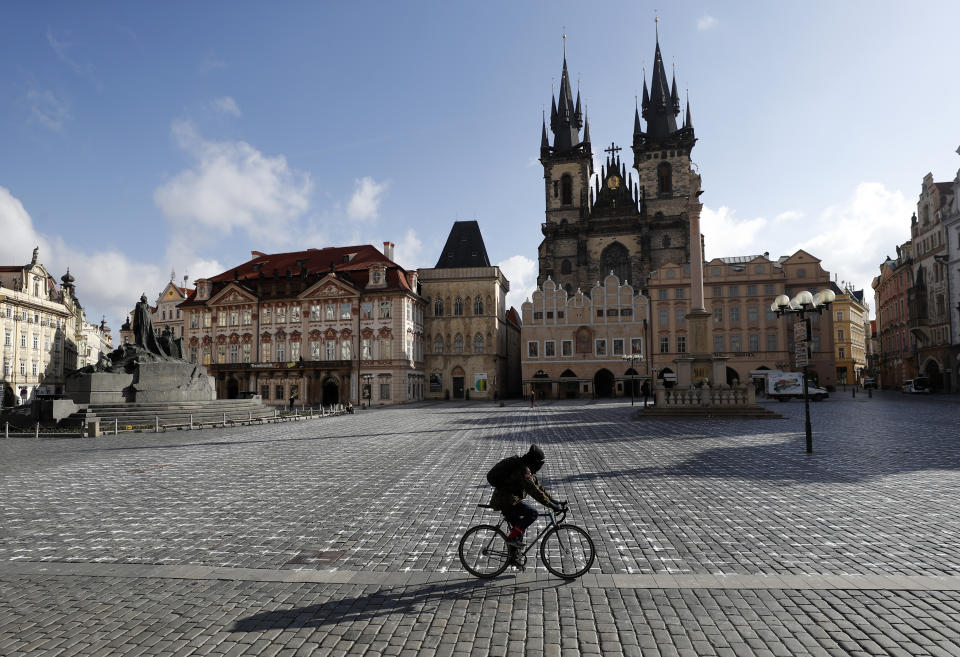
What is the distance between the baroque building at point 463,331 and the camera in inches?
2399

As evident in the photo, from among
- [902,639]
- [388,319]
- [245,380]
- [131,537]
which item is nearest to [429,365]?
[388,319]

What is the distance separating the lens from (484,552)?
246 inches

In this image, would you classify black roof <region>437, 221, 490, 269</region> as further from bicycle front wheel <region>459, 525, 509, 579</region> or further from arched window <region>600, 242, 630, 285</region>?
bicycle front wheel <region>459, 525, 509, 579</region>

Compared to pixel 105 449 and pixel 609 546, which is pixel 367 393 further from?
pixel 609 546

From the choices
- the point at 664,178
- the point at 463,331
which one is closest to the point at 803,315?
the point at 463,331

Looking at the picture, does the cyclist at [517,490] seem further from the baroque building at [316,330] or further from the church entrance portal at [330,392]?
the church entrance portal at [330,392]

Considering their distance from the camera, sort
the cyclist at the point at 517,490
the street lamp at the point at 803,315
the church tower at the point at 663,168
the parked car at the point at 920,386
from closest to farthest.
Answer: the cyclist at the point at 517,490
the street lamp at the point at 803,315
the parked car at the point at 920,386
the church tower at the point at 663,168

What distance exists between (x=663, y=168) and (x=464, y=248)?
2945 centimetres

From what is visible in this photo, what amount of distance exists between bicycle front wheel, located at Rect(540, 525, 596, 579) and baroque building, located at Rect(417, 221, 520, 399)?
2109 inches

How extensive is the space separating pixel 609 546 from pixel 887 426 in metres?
20.1

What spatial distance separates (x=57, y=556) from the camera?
7.15 m

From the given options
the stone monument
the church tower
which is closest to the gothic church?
the church tower

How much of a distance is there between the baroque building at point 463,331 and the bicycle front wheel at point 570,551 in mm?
53562

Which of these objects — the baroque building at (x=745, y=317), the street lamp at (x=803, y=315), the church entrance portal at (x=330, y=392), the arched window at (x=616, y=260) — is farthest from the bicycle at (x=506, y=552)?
the arched window at (x=616, y=260)
